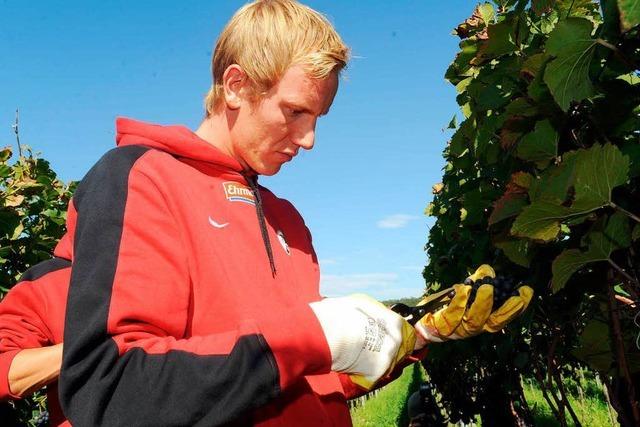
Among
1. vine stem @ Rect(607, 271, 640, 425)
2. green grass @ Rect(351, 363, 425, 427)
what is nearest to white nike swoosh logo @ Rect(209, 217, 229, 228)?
vine stem @ Rect(607, 271, 640, 425)

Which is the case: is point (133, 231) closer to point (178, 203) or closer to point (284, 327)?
point (178, 203)

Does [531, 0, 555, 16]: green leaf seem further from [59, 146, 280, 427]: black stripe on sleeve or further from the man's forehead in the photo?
[59, 146, 280, 427]: black stripe on sleeve

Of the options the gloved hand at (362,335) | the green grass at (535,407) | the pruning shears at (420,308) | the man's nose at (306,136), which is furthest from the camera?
the green grass at (535,407)

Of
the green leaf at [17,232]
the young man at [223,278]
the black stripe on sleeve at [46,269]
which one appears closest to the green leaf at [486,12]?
the young man at [223,278]

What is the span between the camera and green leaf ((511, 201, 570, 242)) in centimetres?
160

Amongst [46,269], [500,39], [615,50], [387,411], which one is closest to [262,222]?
[46,269]

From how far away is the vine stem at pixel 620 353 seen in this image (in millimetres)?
1665

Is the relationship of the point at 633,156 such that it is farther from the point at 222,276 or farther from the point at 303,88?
the point at 222,276

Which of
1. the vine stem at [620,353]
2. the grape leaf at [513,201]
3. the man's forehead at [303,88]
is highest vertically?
the man's forehead at [303,88]

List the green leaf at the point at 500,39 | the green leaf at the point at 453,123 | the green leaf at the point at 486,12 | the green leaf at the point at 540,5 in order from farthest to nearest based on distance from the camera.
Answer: the green leaf at the point at 453,123, the green leaf at the point at 486,12, the green leaf at the point at 500,39, the green leaf at the point at 540,5

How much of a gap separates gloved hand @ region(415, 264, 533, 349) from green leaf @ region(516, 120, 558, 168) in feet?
1.31

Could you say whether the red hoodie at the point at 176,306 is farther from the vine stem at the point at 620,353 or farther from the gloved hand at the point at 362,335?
the vine stem at the point at 620,353

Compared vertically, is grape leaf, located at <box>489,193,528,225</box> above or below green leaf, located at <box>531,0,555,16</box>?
below

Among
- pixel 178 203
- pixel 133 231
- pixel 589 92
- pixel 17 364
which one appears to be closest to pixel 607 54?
pixel 589 92
